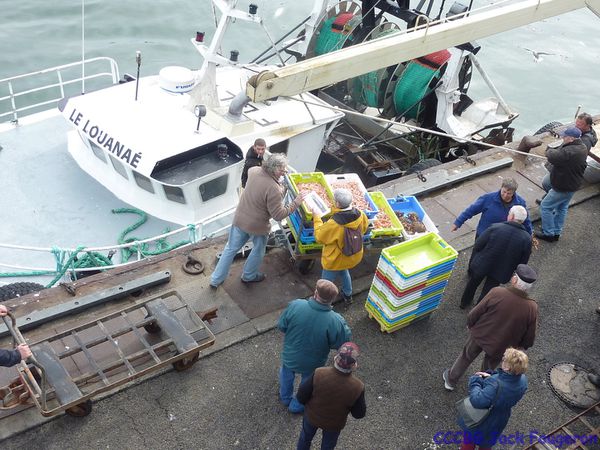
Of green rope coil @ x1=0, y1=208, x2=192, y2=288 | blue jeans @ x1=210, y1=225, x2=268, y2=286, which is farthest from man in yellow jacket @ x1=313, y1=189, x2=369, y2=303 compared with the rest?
green rope coil @ x1=0, y1=208, x2=192, y2=288

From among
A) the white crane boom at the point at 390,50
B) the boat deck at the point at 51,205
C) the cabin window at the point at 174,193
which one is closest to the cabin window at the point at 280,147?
the cabin window at the point at 174,193

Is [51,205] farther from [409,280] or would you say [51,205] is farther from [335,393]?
[335,393]

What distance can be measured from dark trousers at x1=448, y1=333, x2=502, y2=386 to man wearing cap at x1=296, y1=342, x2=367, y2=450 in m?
1.66

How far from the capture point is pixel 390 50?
6.80m

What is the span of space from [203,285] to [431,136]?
7059 millimetres

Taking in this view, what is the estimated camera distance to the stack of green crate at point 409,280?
6180mm

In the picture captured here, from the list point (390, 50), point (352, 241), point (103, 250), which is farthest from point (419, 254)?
point (103, 250)

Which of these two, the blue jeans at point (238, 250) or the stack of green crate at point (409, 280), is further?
the blue jeans at point (238, 250)

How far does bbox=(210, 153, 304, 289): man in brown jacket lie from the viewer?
20.3 ft

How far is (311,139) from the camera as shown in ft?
34.6

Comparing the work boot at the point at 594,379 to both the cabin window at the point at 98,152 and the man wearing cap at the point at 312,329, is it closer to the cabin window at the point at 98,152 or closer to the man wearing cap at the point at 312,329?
the man wearing cap at the point at 312,329

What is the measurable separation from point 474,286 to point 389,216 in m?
1.28

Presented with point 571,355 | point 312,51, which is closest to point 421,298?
point 571,355

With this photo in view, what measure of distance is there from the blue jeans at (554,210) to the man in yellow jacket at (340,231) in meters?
3.24
